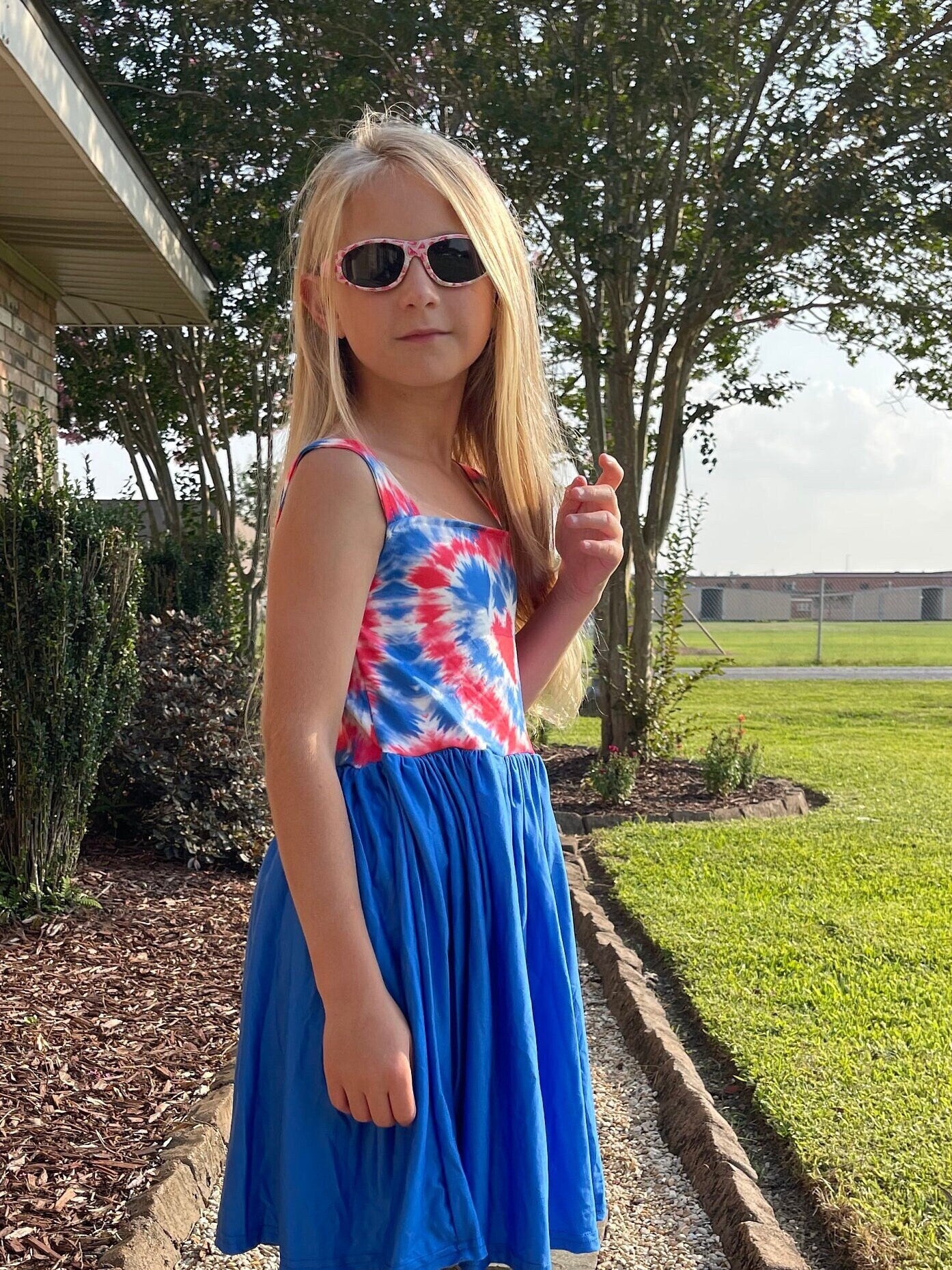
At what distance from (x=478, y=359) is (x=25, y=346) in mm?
5670

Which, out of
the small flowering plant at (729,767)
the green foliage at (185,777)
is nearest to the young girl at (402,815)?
the green foliage at (185,777)

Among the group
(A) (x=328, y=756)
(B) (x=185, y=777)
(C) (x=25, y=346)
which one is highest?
(C) (x=25, y=346)

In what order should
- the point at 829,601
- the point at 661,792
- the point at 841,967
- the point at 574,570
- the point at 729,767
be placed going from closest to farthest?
the point at 574,570, the point at 841,967, the point at 729,767, the point at 661,792, the point at 829,601

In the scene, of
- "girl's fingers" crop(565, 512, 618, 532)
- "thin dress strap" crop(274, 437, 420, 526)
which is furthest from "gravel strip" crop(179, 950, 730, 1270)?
"thin dress strap" crop(274, 437, 420, 526)

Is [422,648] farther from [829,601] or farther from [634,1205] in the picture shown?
[829,601]

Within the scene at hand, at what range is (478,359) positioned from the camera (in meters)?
1.79

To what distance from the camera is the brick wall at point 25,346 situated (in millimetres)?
6293

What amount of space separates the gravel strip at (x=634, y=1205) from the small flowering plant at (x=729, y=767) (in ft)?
13.8

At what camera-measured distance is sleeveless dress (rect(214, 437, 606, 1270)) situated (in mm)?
1344

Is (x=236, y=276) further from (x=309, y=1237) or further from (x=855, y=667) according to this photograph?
(x=855, y=667)

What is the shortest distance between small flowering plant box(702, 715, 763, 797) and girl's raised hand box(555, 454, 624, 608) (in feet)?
20.6

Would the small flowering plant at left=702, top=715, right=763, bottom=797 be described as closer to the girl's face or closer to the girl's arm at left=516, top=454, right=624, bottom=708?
the girl's arm at left=516, top=454, right=624, bottom=708

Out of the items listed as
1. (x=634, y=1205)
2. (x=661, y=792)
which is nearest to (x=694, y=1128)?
(x=634, y=1205)

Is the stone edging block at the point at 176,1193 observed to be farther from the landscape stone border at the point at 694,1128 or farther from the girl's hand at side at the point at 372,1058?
the girl's hand at side at the point at 372,1058
